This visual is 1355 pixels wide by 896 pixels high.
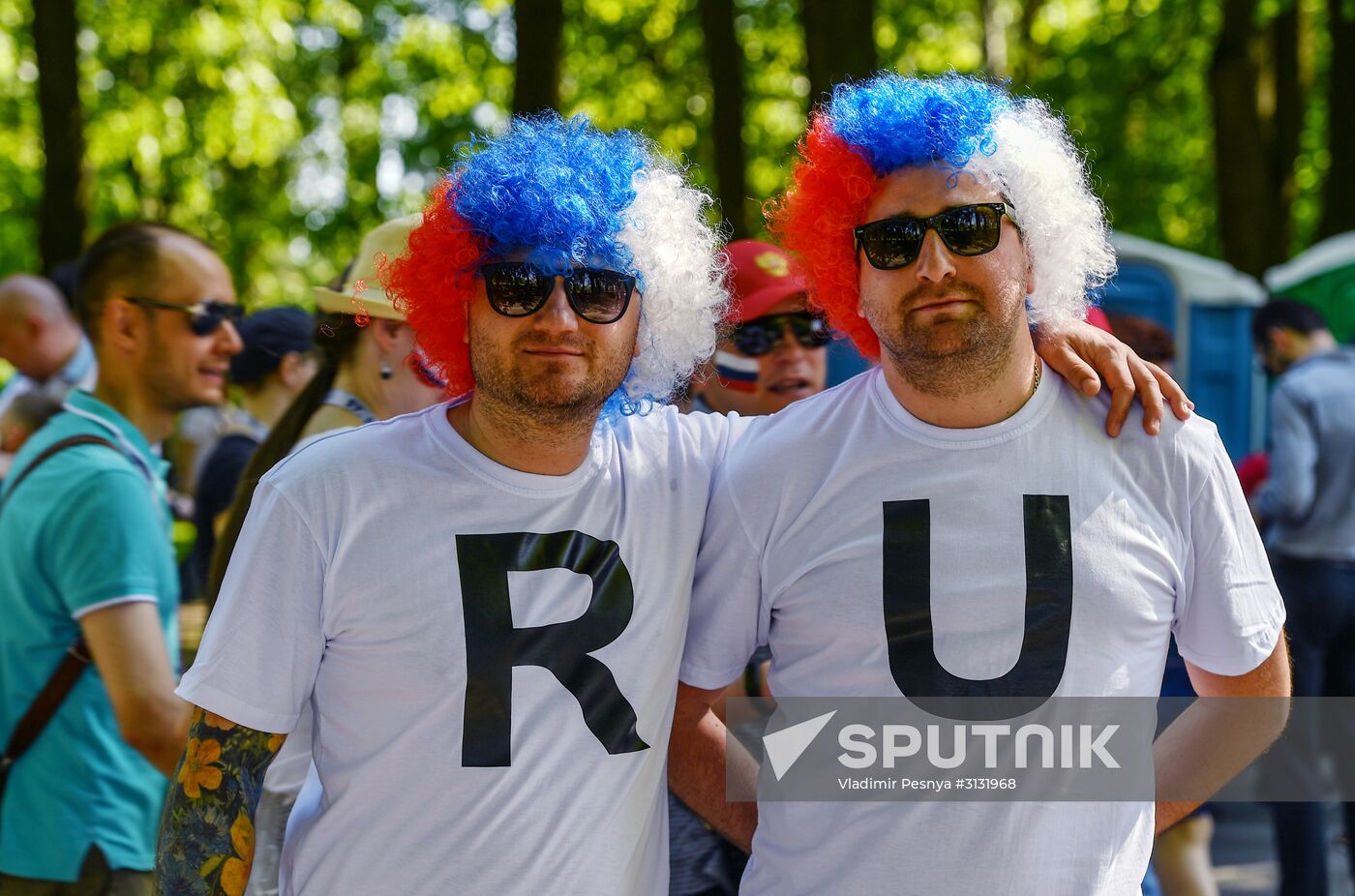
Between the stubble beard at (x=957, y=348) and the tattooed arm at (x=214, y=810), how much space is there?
1.35 meters

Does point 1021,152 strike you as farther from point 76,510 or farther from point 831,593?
point 76,510

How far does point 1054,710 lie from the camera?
239cm

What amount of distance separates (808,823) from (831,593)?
1.40 ft

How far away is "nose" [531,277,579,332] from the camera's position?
2409mm

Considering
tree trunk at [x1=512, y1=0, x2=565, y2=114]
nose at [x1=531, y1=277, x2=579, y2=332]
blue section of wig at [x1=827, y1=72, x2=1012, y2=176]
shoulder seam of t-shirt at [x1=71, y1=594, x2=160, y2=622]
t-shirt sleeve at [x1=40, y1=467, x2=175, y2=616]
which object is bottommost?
shoulder seam of t-shirt at [x1=71, y1=594, x2=160, y2=622]

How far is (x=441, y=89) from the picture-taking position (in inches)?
699

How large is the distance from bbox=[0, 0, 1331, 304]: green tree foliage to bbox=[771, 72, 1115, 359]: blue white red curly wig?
37.4ft

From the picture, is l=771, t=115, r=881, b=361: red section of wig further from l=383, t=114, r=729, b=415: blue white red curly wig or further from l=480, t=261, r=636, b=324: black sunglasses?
l=480, t=261, r=636, b=324: black sunglasses

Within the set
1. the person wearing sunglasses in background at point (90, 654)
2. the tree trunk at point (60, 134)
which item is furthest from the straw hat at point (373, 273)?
the tree trunk at point (60, 134)

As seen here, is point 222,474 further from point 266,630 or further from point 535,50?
point 535,50

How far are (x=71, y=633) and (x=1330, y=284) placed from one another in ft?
29.1

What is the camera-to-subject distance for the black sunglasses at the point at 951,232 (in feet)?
8.16

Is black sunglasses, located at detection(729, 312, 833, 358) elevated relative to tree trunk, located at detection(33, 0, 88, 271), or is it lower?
lower

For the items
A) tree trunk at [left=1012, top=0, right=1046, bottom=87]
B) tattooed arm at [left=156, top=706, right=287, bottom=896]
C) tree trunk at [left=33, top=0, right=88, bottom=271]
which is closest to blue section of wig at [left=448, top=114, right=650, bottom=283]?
tattooed arm at [left=156, top=706, right=287, bottom=896]
